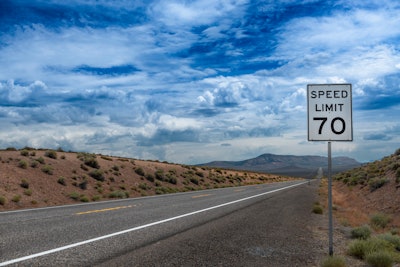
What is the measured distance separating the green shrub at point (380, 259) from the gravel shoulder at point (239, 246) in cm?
92

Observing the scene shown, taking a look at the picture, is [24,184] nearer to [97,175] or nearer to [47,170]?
[47,170]

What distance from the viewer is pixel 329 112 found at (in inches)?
278

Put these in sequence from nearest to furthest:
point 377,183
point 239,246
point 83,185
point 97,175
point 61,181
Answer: point 239,246 < point 377,183 < point 61,181 < point 83,185 < point 97,175

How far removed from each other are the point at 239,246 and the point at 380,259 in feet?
9.51

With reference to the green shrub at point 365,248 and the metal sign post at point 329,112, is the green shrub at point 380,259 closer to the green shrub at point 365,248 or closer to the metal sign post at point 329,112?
the green shrub at point 365,248

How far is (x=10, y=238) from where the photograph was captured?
8.29 m

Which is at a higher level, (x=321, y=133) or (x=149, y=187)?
(x=321, y=133)

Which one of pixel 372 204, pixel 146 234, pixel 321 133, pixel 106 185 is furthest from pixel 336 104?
pixel 106 185

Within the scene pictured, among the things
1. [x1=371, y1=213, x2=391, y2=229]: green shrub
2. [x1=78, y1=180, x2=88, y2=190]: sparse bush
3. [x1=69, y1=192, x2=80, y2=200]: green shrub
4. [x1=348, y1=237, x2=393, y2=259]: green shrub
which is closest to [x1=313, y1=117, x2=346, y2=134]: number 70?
[x1=348, y1=237, x2=393, y2=259]: green shrub

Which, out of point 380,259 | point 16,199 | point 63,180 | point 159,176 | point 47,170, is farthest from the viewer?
point 159,176

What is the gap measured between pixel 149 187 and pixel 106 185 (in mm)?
5915

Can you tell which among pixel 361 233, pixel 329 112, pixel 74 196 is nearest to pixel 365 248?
pixel 361 233

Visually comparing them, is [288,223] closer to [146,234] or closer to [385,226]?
[385,226]

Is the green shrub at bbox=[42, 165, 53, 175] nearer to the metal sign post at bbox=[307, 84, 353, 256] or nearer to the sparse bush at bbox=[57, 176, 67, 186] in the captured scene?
the sparse bush at bbox=[57, 176, 67, 186]
